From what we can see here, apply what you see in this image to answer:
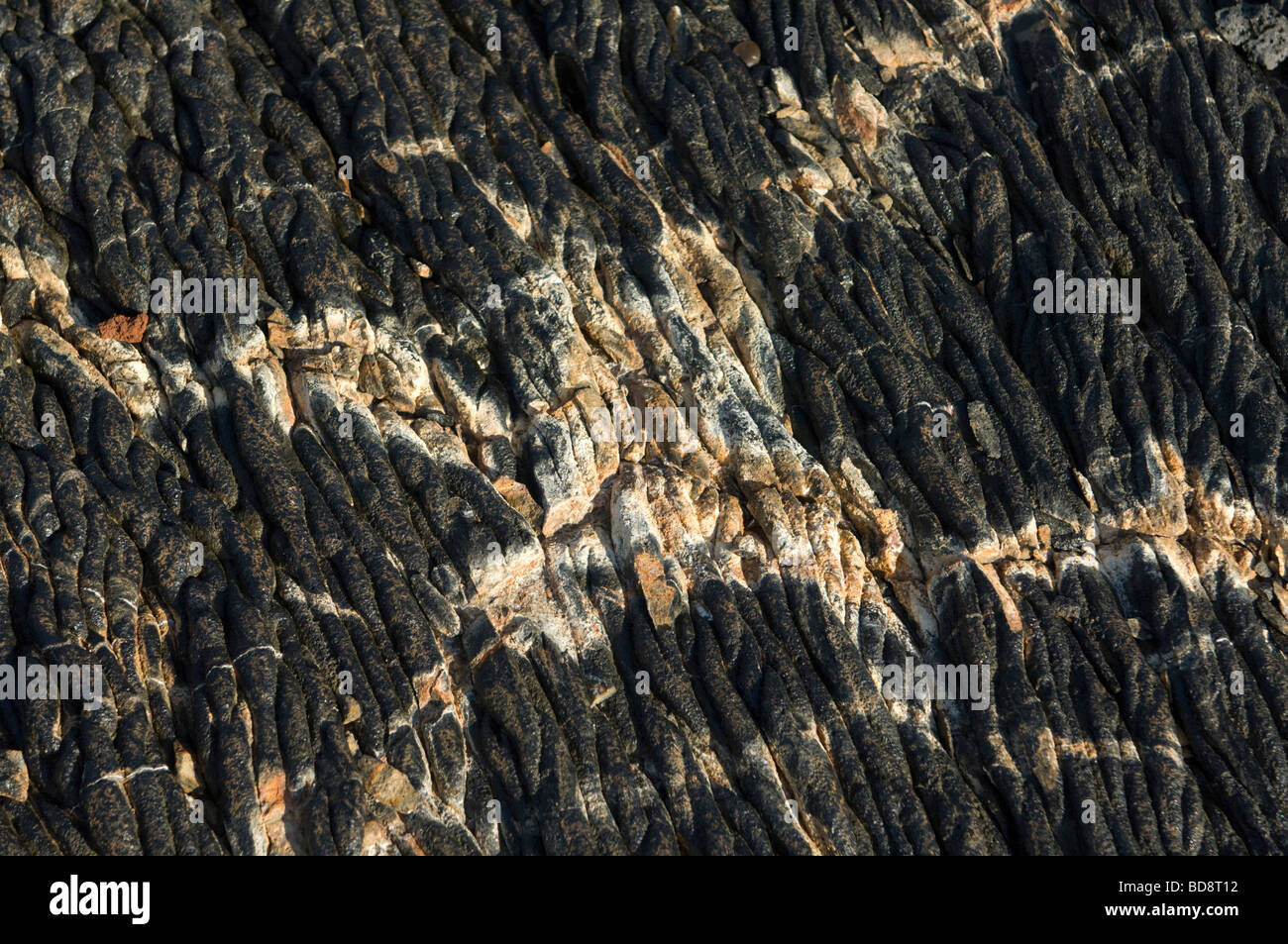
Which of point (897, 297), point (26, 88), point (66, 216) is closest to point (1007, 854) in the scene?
point (897, 297)

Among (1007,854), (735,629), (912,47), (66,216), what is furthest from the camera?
(912,47)

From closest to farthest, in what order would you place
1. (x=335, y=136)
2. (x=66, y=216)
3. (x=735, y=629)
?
1. (x=735, y=629)
2. (x=66, y=216)
3. (x=335, y=136)

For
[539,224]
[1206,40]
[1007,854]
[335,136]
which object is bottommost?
[1007,854]

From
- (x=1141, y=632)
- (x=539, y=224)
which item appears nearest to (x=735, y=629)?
(x=1141, y=632)

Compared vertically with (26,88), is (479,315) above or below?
below

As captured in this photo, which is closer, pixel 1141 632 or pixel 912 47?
pixel 1141 632

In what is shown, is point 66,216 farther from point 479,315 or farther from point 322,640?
point 322,640
